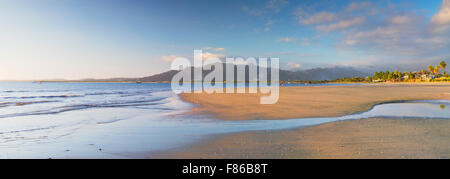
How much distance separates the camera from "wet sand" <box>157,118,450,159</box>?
17.5 ft

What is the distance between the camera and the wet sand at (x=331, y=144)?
5.33 meters

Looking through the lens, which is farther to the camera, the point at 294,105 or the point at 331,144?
the point at 294,105

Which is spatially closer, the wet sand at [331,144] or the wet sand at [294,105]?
the wet sand at [331,144]

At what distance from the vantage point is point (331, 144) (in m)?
6.20

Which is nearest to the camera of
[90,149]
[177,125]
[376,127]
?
[90,149]

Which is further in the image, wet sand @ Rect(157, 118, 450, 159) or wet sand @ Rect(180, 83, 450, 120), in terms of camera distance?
wet sand @ Rect(180, 83, 450, 120)
